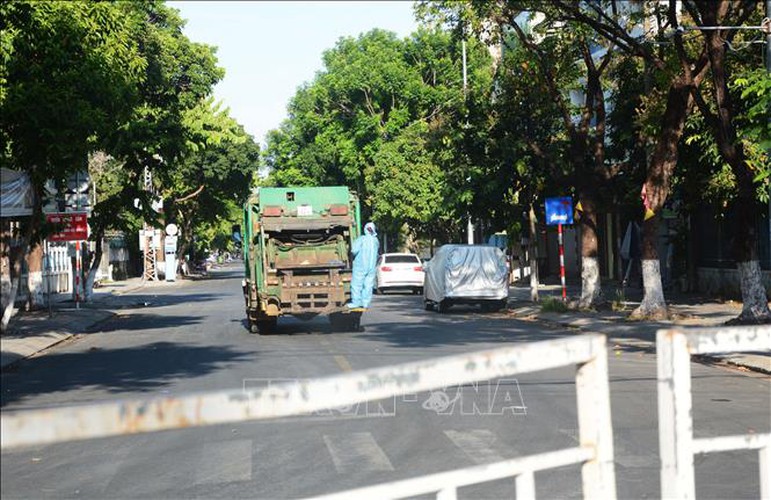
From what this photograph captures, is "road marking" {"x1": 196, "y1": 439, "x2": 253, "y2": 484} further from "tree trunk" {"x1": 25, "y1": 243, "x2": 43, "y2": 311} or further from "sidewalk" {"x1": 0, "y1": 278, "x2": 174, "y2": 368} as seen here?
"tree trunk" {"x1": 25, "y1": 243, "x2": 43, "y2": 311}

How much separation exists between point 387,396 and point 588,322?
859 inches

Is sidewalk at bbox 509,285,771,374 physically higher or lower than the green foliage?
lower

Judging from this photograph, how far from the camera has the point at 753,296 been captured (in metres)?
20.2

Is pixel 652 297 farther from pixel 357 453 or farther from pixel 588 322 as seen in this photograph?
pixel 357 453

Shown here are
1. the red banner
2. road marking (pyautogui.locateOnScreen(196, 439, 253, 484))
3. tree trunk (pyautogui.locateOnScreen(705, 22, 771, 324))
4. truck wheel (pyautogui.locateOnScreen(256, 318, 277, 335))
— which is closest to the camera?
road marking (pyautogui.locateOnScreen(196, 439, 253, 484))

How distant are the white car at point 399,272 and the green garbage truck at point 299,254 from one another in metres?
19.0

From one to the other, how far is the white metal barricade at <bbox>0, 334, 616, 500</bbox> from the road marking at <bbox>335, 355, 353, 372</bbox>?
37.1ft

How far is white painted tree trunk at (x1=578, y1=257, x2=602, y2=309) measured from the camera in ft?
93.6

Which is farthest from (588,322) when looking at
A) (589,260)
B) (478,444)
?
(478,444)

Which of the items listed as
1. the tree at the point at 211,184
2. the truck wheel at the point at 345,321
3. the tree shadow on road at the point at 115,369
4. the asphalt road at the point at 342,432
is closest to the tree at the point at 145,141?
the truck wheel at the point at 345,321

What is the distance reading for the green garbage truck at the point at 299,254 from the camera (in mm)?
23516

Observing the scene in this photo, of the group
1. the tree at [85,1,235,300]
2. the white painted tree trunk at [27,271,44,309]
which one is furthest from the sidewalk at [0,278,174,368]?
the tree at [85,1,235,300]

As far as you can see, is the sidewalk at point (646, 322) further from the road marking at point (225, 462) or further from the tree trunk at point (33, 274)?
the tree trunk at point (33, 274)

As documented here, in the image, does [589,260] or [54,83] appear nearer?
[54,83]
